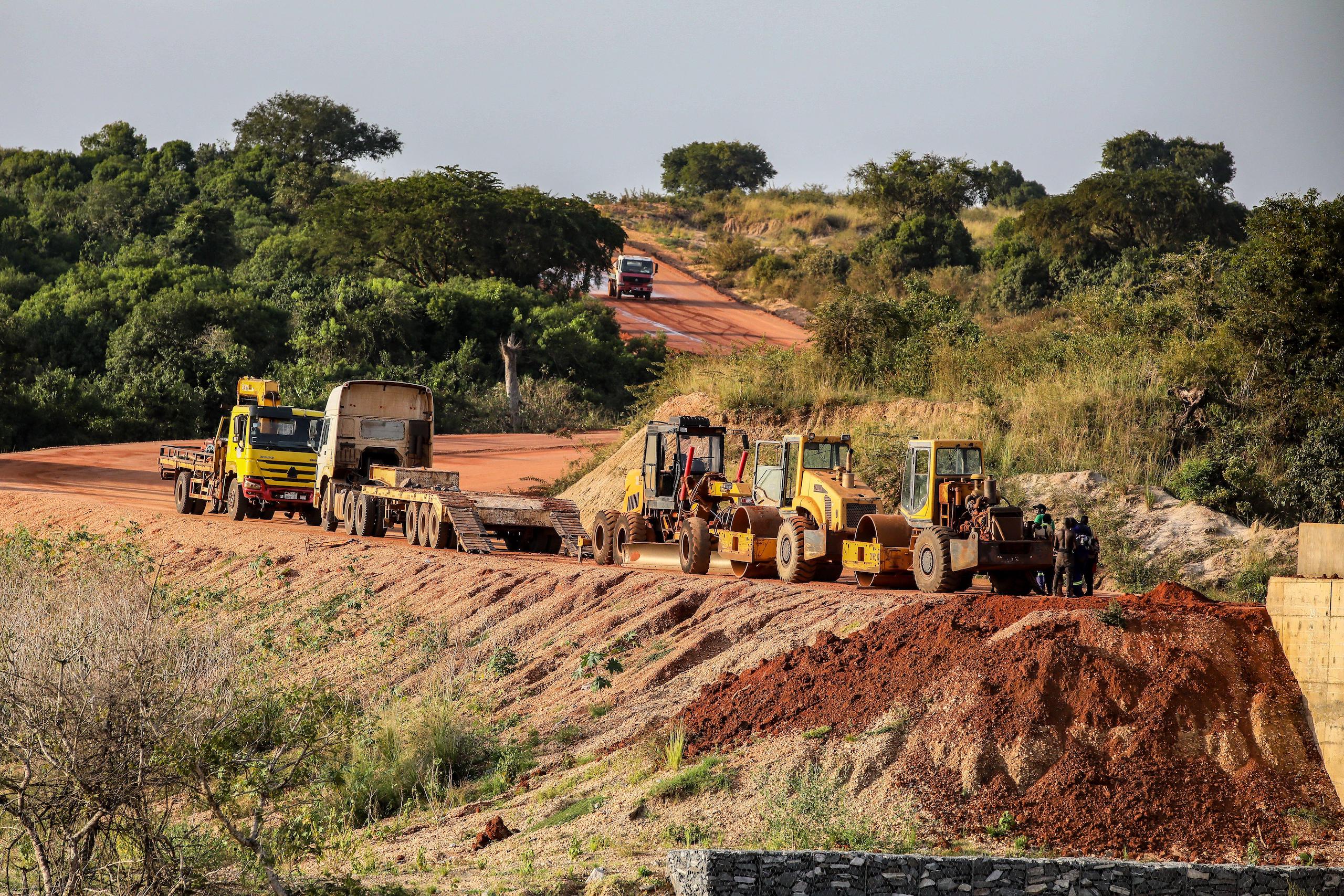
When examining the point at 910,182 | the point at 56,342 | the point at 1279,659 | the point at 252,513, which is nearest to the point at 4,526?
the point at 252,513

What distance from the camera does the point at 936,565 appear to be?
15617 millimetres

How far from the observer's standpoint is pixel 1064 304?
42375 mm

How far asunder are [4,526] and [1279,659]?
28.3 metres

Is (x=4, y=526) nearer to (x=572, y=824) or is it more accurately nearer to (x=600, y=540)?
(x=600, y=540)

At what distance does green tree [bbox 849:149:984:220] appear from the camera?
64250 mm

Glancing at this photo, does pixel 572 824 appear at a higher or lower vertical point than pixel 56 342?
lower

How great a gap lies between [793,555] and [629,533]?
373cm

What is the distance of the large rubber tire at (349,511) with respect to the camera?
26.1 metres

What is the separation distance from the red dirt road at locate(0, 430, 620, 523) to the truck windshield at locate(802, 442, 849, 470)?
1579 cm

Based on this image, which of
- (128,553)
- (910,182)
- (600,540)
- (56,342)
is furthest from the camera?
(910,182)

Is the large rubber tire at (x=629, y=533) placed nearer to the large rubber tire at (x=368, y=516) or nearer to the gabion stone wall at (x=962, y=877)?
the large rubber tire at (x=368, y=516)

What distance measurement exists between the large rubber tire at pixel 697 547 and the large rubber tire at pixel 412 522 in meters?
7.09

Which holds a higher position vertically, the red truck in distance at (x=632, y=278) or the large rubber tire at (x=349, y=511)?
the red truck in distance at (x=632, y=278)

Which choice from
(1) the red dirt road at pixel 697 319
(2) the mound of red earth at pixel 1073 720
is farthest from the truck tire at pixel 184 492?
(1) the red dirt road at pixel 697 319
